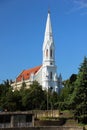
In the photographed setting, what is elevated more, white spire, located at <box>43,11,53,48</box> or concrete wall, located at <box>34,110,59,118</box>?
white spire, located at <box>43,11,53,48</box>

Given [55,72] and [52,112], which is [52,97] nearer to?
[52,112]

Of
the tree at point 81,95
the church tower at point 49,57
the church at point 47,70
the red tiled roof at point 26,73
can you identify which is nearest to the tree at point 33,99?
the tree at point 81,95

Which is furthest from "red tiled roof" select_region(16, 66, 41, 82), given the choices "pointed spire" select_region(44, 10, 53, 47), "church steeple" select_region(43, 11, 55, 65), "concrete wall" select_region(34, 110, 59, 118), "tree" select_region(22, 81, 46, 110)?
"concrete wall" select_region(34, 110, 59, 118)

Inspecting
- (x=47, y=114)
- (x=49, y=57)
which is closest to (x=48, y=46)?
(x=49, y=57)

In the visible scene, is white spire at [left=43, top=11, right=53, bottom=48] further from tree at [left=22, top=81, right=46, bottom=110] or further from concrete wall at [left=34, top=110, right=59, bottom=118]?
concrete wall at [left=34, top=110, right=59, bottom=118]

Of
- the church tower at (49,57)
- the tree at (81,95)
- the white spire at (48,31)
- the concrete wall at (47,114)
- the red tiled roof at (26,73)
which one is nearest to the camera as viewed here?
the tree at (81,95)

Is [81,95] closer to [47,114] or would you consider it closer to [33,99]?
[47,114]

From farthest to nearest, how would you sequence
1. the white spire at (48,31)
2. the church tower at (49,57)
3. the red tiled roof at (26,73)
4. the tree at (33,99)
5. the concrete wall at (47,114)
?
1. the red tiled roof at (26,73)
2. the white spire at (48,31)
3. the church tower at (49,57)
4. the tree at (33,99)
5. the concrete wall at (47,114)

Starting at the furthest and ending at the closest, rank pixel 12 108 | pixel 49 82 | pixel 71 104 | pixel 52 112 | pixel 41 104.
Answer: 1. pixel 49 82
2. pixel 41 104
3. pixel 12 108
4. pixel 52 112
5. pixel 71 104

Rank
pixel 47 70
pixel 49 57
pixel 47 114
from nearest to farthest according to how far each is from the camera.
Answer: pixel 47 114 < pixel 47 70 < pixel 49 57

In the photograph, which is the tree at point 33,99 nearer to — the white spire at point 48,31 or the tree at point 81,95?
the tree at point 81,95

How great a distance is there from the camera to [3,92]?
355 feet

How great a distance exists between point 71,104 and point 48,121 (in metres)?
5.82

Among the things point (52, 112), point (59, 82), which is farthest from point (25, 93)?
point (59, 82)
